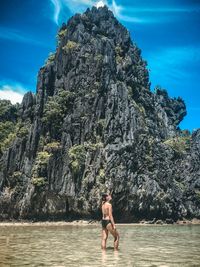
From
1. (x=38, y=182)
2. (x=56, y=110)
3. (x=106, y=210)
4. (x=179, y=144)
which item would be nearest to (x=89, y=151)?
(x=38, y=182)

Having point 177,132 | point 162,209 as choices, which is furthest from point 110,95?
point 177,132

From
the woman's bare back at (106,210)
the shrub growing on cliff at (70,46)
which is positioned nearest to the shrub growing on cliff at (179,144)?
the shrub growing on cliff at (70,46)

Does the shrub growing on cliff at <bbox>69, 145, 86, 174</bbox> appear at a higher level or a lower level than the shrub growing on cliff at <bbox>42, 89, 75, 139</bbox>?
lower

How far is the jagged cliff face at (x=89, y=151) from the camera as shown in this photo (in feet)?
170

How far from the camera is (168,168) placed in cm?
6141

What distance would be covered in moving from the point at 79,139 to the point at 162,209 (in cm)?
1654

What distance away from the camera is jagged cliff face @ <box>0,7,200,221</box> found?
2045 inches

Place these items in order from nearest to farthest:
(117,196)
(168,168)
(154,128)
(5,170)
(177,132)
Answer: (117,196), (5,170), (168,168), (154,128), (177,132)

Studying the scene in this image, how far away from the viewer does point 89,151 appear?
54.8 meters

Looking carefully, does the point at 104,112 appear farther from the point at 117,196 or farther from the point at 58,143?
the point at 117,196

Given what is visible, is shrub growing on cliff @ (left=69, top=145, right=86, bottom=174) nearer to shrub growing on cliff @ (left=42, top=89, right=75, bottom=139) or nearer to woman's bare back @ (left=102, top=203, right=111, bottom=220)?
shrub growing on cliff @ (left=42, top=89, right=75, bottom=139)

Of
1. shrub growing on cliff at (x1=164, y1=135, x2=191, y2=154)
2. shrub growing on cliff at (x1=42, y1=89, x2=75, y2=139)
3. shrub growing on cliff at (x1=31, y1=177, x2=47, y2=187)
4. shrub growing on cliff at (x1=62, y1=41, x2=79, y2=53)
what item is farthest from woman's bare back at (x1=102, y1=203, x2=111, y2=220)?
shrub growing on cliff at (x1=62, y1=41, x2=79, y2=53)

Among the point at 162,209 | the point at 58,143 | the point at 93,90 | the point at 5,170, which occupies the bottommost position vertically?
the point at 162,209

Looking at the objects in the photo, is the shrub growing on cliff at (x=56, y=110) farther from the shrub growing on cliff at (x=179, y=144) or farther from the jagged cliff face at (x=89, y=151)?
the shrub growing on cliff at (x=179, y=144)
